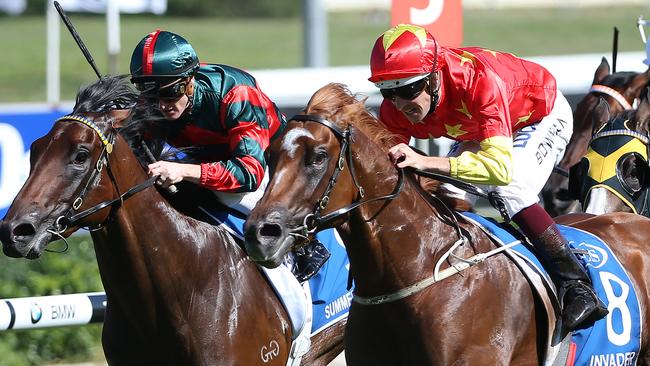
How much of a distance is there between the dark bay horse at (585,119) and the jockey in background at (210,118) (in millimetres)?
1881

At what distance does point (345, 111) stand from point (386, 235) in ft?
1.52

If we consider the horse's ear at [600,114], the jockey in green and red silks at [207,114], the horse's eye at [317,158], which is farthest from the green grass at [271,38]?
the horse's eye at [317,158]

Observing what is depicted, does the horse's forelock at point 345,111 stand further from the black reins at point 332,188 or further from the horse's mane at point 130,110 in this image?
the horse's mane at point 130,110

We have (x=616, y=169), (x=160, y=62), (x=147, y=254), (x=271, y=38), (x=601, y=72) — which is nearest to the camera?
(x=147, y=254)

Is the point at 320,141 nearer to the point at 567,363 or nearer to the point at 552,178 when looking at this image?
the point at 567,363

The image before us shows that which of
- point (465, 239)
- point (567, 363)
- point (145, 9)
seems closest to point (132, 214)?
point (465, 239)

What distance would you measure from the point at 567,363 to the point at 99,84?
213cm

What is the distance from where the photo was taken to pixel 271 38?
1124 inches

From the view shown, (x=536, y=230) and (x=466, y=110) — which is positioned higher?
(x=466, y=110)

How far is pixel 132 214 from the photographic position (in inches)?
181

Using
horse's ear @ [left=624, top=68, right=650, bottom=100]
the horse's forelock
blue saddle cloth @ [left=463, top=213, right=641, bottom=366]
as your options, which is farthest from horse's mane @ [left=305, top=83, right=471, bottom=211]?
horse's ear @ [left=624, top=68, right=650, bottom=100]

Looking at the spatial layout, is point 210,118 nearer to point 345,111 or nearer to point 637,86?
point 345,111

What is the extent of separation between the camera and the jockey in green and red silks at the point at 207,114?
4781 mm

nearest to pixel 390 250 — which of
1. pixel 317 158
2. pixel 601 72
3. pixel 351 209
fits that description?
pixel 351 209
